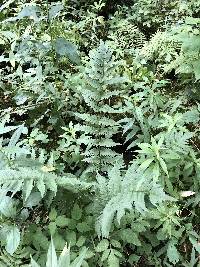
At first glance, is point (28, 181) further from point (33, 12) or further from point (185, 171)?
point (33, 12)

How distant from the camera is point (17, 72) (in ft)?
14.1

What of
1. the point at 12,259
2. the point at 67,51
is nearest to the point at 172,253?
the point at 12,259

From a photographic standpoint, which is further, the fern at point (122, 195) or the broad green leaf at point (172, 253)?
the broad green leaf at point (172, 253)

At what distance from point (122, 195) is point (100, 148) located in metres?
0.72

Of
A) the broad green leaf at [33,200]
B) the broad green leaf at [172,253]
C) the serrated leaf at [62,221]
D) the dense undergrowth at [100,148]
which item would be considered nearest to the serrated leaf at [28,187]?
the dense undergrowth at [100,148]

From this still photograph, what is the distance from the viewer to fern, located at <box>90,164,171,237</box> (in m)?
2.52

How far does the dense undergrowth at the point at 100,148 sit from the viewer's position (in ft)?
8.81

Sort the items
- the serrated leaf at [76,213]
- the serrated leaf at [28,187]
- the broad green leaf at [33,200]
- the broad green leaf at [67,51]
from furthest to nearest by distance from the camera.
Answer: the broad green leaf at [67,51]
the serrated leaf at [76,213]
the broad green leaf at [33,200]
the serrated leaf at [28,187]

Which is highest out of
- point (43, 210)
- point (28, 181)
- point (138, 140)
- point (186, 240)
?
point (28, 181)

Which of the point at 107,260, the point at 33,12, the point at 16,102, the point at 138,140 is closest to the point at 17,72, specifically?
the point at 16,102

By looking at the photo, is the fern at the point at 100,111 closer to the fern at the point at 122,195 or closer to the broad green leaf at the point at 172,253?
the fern at the point at 122,195

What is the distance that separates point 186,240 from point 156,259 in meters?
0.33

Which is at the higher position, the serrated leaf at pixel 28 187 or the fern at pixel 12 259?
the serrated leaf at pixel 28 187

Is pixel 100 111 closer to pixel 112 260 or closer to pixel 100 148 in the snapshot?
pixel 100 148
